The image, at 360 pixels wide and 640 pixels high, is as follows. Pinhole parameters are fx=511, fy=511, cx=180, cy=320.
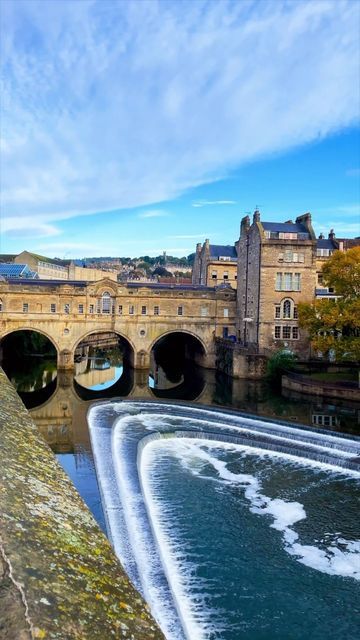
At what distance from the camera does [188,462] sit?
21375mm

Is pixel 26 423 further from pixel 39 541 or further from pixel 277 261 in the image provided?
pixel 277 261

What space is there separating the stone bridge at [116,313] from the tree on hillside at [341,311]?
14.9 meters

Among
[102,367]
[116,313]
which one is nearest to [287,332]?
[116,313]

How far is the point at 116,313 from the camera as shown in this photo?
166 feet

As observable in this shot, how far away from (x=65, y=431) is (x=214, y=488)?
40.1ft

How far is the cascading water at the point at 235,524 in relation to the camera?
11.6m

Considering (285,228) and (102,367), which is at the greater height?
(285,228)

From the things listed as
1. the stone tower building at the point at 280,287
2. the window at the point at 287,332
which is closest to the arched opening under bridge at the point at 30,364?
the stone tower building at the point at 280,287

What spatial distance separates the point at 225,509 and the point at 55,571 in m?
10.5

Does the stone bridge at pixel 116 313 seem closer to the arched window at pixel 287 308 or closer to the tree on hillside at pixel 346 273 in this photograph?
the arched window at pixel 287 308

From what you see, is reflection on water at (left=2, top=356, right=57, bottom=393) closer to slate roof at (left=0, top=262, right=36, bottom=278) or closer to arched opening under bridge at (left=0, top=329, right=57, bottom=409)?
arched opening under bridge at (left=0, top=329, right=57, bottom=409)

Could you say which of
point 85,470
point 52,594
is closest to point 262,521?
point 85,470

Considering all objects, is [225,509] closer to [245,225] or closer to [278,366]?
[278,366]

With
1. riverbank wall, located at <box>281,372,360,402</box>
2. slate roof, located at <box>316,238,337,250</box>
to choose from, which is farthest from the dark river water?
slate roof, located at <box>316,238,337,250</box>
